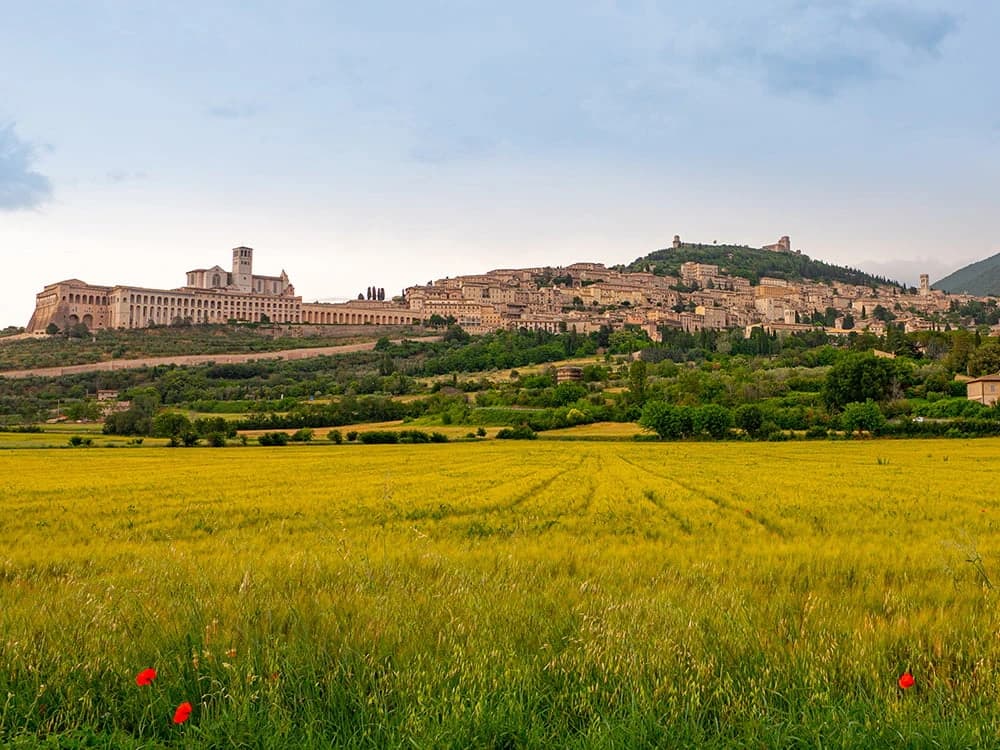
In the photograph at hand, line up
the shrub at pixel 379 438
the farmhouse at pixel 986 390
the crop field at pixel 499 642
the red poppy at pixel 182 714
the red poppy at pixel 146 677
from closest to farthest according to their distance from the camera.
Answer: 1. the red poppy at pixel 182 714
2. the crop field at pixel 499 642
3. the red poppy at pixel 146 677
4. the shrub at pixel 379 438
5. the farmhouse at pixel 986 390

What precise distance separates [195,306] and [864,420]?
484 ft

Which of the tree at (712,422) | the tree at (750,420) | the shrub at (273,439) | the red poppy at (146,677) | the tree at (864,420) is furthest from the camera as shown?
the tree at (712,422)

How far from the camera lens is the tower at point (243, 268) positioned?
628 ft

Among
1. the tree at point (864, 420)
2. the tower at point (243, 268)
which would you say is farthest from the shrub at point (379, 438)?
the tower at point (243, 268)

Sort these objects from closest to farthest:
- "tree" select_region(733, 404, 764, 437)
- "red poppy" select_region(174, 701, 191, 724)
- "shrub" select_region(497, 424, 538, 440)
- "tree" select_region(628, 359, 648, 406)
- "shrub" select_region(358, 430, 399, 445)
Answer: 1. "red poppy" select_region(174, 701, 191, 724)
2. "shrub" select_region(358, 430, 399, 445)
3. "tree" select_region(733, 404, 764, 437)
4. "shrub" select_region(497, 424, 538, 440)
5. "tree" select_region(628, 359, 648, 406)

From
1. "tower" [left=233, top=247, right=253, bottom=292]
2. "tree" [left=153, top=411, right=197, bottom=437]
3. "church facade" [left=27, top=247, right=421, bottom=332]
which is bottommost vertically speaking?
"tree" [left=153, top=411, right=197, bottom=437]

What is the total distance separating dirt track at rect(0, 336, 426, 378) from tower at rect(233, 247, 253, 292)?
2667 inches

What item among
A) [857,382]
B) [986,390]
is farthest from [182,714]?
[986,390]

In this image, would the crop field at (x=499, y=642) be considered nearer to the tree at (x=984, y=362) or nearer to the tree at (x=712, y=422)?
the tree at (x=712, y=422)

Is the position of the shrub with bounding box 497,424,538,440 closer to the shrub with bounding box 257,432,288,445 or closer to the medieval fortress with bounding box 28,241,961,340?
the shrub with bounding box 257,432,288,445

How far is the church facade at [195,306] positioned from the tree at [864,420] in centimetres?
13047

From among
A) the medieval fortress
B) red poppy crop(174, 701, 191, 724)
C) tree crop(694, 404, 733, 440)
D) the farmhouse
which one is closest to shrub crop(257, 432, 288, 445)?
tree crop(694, 404, 733, 440)

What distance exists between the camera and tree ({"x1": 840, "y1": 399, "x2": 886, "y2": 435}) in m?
57.7

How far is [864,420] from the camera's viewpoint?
189 ft
